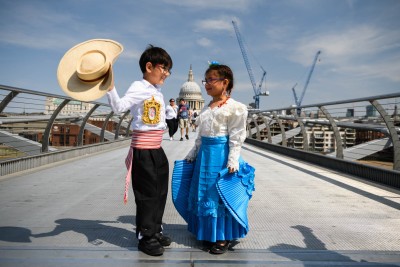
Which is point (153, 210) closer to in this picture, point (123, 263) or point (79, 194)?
point (123, 263)

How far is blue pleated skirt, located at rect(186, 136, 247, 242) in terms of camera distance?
6.98 ft

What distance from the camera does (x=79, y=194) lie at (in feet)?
11.8

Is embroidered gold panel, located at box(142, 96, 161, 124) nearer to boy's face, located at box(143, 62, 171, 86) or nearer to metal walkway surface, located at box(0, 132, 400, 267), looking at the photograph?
boy's face, located at box(143, 62, 171, 86)

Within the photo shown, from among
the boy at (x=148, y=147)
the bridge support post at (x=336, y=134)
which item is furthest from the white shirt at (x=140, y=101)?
the bridge support post at (x=336, y=134)

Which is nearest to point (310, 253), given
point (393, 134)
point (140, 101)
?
point (140, 101)

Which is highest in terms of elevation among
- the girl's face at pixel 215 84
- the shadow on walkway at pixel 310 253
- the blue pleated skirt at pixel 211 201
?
the girl's face at pixel 215 84

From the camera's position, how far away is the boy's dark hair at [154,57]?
7.18 feet

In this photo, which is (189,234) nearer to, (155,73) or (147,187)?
(147,187)

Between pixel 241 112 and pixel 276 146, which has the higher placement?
pixel 241 112

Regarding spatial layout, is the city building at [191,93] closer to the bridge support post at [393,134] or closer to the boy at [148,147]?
the bridge support post at [393,134]

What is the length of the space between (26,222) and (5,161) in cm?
225

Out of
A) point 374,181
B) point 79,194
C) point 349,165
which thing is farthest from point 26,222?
point 349,165

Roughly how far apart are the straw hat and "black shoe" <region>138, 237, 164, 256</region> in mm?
924

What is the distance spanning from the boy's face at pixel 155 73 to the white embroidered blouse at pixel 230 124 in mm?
394
